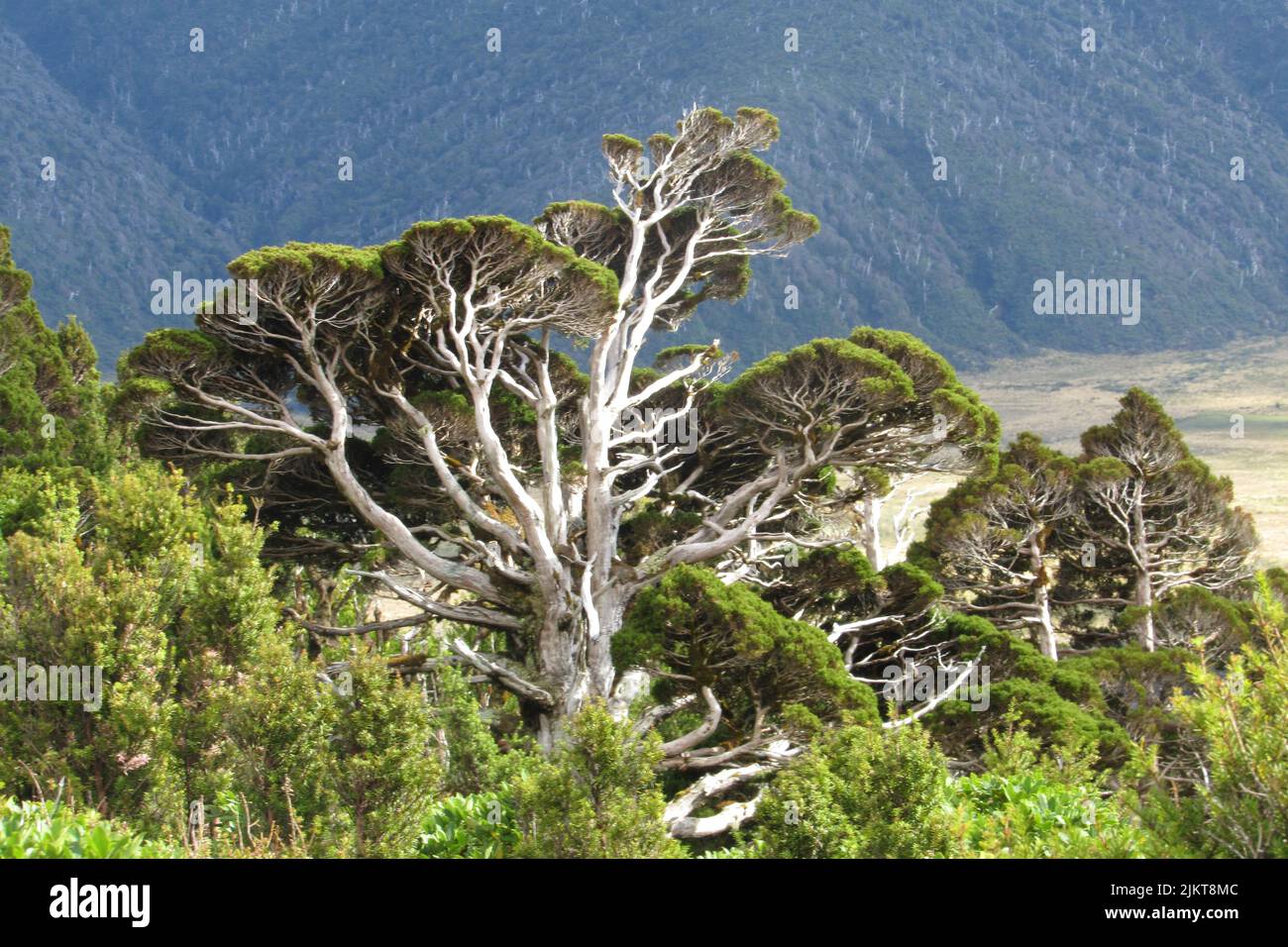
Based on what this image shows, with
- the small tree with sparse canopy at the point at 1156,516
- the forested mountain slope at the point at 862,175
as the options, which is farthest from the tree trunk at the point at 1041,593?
the forested mountain slope at the point at 862,175

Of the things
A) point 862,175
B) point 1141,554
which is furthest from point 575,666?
point 862,175

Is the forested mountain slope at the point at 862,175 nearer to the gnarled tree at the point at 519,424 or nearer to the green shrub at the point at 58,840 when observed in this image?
the gnarled tree at the point at 519,424

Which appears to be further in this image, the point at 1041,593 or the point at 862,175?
the point at 862,175

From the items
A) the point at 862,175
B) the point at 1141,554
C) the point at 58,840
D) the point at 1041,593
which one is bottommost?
the point at 58,840

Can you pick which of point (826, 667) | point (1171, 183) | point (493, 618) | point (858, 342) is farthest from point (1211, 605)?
point (1171, 183)

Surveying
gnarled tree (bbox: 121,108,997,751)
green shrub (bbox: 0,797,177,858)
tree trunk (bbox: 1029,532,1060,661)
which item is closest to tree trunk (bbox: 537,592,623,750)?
gnarled tree (bbox: 121,108,997,751)

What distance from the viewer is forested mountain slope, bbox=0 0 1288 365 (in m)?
148

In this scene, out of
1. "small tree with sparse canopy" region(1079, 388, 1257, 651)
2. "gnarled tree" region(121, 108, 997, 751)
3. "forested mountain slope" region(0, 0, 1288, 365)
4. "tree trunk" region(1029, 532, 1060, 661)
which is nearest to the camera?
"gnarled tree" region(121, 108, 997, 751)

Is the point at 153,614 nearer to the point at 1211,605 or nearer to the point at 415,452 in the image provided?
the point at 415,452

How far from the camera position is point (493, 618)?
23047 mm

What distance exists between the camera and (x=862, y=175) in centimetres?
17388

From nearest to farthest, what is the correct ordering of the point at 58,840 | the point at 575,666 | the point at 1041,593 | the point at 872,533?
1. the point at 58,840
2. the point at 575,666
3. the point at 1041,593
4. the point at 872,533

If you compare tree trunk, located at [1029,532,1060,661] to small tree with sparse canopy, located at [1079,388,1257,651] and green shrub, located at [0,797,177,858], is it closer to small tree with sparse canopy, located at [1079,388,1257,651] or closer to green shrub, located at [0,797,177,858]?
Answer: small tree with sparse canopy, located at [1079,388,1257,651]

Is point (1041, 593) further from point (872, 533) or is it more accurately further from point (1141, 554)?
point (872, 533)
